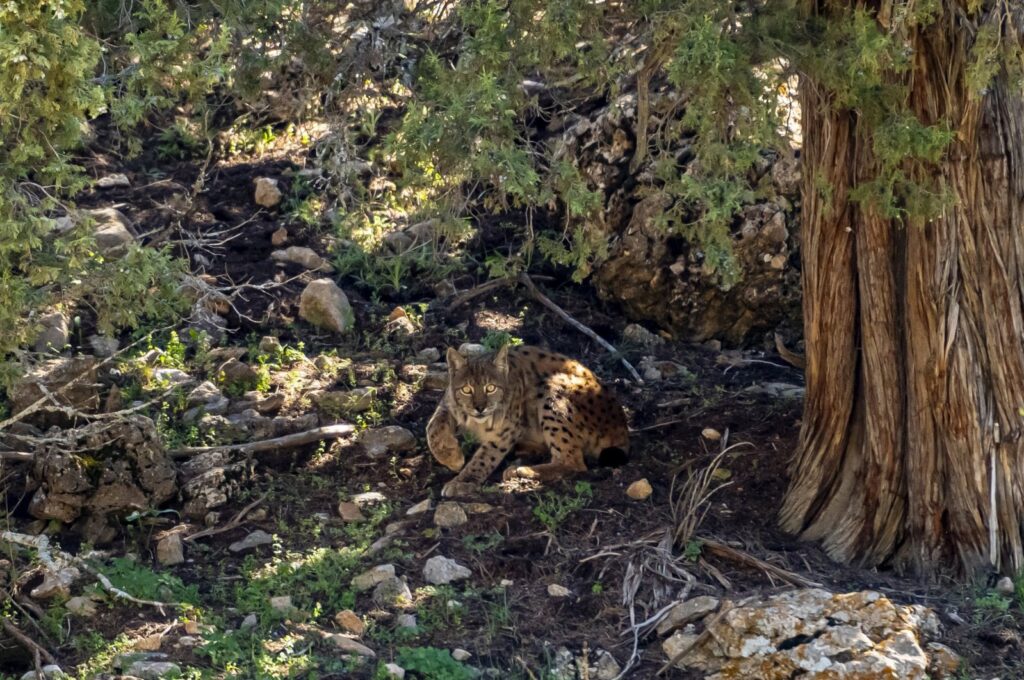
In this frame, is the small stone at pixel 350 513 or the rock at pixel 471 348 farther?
the rock at pixel 471 348

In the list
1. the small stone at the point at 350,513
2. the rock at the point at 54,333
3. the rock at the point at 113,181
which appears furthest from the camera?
the rock at the point at 113,181

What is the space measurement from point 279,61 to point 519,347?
2995 millimetres

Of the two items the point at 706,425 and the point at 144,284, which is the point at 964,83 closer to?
the point at 706,425

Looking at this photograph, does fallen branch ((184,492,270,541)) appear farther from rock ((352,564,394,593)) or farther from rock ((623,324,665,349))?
rock ((623,324,665,349))

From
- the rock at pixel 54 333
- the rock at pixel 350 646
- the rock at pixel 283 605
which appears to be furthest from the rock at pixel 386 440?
the rock at pixel 54 333

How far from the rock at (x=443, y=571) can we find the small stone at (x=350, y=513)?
75 centimetres

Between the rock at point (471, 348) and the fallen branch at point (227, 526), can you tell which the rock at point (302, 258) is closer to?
the rock at point (471, 348)

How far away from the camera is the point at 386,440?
27.6 ft

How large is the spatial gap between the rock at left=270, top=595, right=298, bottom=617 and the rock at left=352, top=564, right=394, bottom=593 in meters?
0.38

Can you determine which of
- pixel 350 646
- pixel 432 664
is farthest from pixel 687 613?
pixel 350 646

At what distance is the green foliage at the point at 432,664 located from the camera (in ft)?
19.6

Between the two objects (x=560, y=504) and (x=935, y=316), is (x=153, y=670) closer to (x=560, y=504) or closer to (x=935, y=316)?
(x=560, y=504)

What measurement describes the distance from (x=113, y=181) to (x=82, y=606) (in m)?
5.67

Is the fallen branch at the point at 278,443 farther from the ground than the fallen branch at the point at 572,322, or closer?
closer
